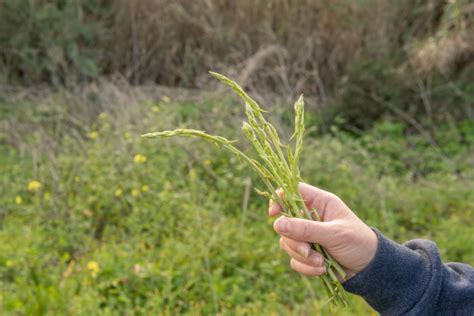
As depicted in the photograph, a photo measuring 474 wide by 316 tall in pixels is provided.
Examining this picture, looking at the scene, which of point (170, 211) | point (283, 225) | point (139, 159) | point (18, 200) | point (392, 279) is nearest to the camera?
point (283, 225)

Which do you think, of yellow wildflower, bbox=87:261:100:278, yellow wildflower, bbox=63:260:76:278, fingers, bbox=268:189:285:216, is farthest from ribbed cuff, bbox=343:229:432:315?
yellow wildflower, bbox=63:260:76:278

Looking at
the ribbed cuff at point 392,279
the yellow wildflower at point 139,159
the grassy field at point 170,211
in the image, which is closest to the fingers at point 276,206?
the ribbed cuff at point 392,279

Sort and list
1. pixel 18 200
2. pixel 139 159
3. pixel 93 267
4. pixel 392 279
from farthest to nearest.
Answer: pixel 139 159, pixel 18 200, pixel 93 267, pixel 392 279

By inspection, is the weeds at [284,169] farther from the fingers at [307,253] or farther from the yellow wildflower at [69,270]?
the yellow wildflower at [69,270]

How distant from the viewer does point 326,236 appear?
1321mm

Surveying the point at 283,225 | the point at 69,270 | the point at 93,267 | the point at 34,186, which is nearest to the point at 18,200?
the point at 34,186

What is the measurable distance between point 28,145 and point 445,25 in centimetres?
432

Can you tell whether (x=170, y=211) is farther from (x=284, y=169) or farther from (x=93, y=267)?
(x=284, y=169)

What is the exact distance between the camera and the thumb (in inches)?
51.0

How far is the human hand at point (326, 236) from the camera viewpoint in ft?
4.28

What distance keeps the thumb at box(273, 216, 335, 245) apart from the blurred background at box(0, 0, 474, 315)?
1575 millimetres

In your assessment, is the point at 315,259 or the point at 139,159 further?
the point at 139,159

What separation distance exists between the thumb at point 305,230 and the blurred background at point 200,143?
1575 mm

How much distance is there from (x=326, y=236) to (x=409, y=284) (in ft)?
0.89
